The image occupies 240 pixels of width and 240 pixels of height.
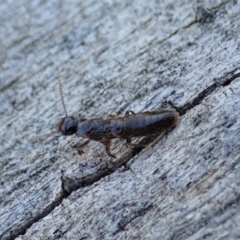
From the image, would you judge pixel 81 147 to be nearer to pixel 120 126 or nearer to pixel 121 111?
pixel 120 126

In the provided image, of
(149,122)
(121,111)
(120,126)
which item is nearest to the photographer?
(149,122)

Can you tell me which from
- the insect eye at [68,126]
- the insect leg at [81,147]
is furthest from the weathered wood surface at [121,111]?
the insect eye at [68,126]

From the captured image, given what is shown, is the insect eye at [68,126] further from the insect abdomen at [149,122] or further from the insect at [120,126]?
the insect abdomen at [149,122]

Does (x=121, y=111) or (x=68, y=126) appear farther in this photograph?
(x=121, y=111)

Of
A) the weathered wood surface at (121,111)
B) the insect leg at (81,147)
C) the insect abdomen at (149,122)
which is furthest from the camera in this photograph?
the insect leg at (81,147)

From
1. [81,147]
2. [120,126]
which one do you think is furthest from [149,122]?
[81,147]

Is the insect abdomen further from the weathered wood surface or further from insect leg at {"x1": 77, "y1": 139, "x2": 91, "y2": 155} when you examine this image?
insect leg at {"x1": 77, "y1": 139, "x2": 91, "y2": 155}
